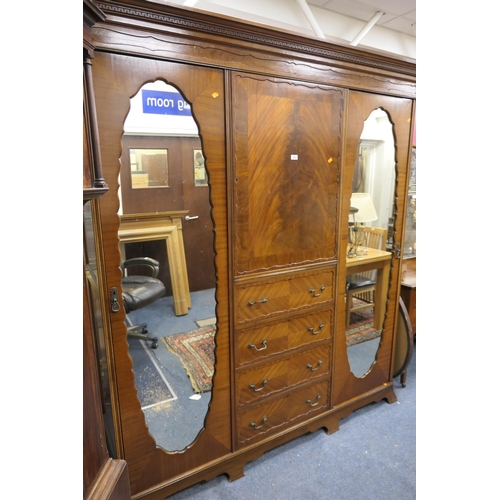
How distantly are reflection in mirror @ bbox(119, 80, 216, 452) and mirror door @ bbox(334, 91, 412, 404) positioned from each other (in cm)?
77

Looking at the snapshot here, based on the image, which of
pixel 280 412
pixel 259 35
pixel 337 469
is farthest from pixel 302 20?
pixel 337 469

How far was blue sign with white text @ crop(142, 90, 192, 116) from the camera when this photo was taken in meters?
1.23

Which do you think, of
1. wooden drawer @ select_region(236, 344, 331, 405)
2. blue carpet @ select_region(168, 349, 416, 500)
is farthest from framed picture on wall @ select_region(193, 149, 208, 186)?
blue carpet @ select_region(168, 349, 416, 500)

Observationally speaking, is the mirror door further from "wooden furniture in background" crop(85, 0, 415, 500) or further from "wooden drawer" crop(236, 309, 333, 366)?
"wooden drawer" crop(236, 309, 333, 366)

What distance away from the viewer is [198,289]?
1455mm

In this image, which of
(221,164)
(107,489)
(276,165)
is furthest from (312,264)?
(107,489)

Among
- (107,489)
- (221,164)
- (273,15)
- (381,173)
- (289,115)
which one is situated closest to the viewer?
(107,489)

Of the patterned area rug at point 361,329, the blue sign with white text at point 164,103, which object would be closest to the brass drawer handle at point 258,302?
the patterned area rug at point 361,329

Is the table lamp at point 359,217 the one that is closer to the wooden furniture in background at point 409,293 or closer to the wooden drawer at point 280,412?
the wooden furniture in background at point 409,293

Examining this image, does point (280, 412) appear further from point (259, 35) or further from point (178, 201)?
point (259, 35)

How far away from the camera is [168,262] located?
1.40m

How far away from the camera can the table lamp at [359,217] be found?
1.80 meters
